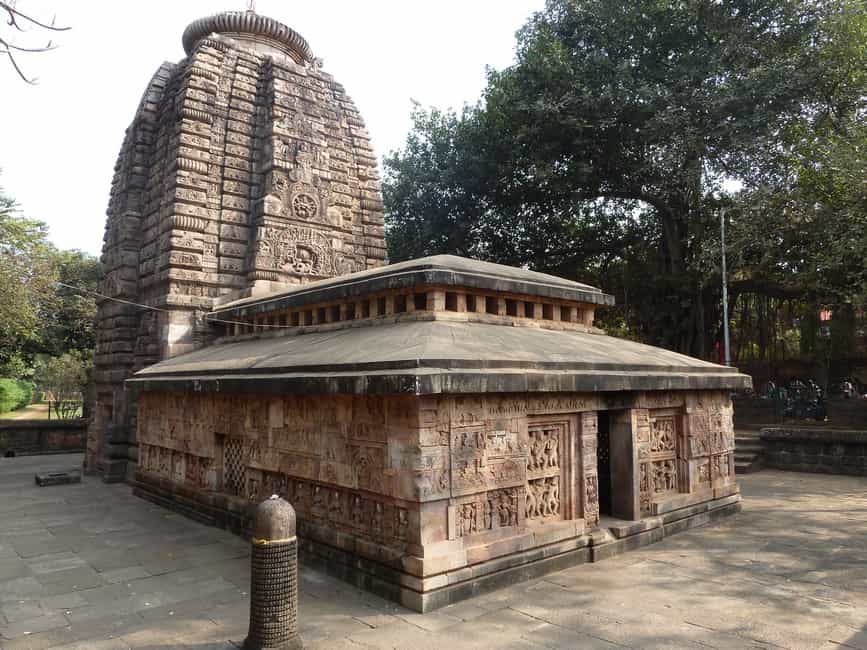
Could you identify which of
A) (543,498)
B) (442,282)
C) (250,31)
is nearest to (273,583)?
(543,498)

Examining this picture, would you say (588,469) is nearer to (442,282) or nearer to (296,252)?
(442,282)

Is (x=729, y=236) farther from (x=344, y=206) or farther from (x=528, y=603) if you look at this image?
(x=528, y=603)

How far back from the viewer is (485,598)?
5301 millimetres

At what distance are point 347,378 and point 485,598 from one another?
2.30m

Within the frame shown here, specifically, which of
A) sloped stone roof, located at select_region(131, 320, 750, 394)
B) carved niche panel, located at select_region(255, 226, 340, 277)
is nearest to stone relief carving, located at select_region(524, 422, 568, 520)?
sloped stone roof, located at select_region(131, 320, 750, 394)

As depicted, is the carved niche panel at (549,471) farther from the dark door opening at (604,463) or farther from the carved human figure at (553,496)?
the dark door opening at (604,463)

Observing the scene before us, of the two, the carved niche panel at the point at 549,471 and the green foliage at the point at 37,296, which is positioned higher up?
the green foliage at the point at 37,296

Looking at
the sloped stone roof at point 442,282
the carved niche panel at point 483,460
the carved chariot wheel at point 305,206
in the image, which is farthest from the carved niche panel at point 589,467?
the carved chariot wheel at point 305,206

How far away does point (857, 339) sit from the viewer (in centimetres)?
1909

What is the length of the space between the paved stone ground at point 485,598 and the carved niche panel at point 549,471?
0.63 metres

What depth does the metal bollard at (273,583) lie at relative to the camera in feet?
13.6

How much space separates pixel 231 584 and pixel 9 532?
422 cm

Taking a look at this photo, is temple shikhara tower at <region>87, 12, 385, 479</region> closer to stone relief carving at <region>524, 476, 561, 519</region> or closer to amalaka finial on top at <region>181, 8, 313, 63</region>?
amalaka finial on top at <region>181, 8, 313, 63</region>

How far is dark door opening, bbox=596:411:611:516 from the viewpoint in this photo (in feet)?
26.0
